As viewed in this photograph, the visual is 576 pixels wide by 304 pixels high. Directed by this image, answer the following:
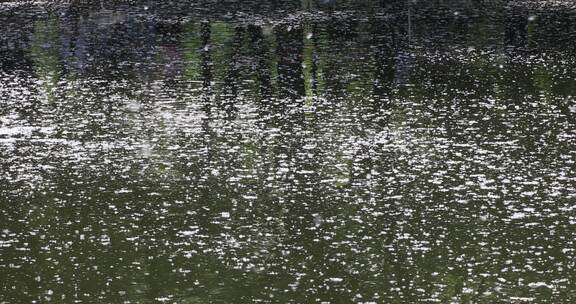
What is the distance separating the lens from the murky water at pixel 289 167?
14.6 m

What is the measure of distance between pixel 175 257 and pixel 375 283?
3.07m

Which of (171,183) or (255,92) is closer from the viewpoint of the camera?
(171,183)

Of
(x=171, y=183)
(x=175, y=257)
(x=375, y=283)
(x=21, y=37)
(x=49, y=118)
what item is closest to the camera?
(x=375, y=283)

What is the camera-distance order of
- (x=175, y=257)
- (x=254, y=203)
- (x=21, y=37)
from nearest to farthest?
1. (x=175, y=257)
2. (x=254, y=203)
3. (x=21, y=37)

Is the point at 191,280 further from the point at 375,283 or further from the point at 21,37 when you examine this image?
the point at 21,37

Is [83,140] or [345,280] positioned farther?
[83,140]

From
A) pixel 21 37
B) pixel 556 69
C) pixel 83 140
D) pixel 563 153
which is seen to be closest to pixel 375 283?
pixel 563 153

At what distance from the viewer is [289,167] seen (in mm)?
20219

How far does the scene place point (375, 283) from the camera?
46.9ft

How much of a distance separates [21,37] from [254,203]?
21.2 m

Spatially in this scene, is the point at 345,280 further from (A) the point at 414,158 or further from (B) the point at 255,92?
(B) the point at 255,92

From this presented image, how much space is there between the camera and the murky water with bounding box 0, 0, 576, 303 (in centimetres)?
1459

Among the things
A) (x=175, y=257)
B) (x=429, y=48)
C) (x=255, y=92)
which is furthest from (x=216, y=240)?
(x=429, y=48)

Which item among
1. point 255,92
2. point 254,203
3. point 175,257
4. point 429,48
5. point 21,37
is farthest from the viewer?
point 21,37
